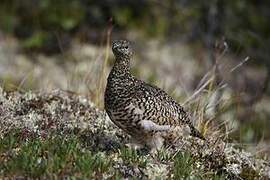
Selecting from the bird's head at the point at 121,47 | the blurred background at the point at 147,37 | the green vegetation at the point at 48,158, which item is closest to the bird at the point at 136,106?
the bird's head at the point at 121,47

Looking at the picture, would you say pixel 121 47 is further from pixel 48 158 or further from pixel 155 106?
pixel 48 158

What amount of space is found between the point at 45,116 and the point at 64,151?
126 cm

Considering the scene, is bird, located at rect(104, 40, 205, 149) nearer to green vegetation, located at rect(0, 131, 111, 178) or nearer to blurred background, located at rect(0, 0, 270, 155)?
green vegetation, located at rect(0, 131, 111, 178)

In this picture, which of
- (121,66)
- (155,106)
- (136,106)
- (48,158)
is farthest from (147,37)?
(48,158)

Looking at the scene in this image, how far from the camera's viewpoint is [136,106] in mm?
5105

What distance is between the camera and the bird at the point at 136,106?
509cm

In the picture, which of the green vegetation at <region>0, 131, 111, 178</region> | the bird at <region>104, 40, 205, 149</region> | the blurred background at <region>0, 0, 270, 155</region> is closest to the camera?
the green vegetation at <region>0, 131, 111, 178</region>

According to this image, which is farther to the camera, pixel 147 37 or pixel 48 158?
pixel 147 37

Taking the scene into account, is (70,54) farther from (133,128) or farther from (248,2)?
(133,128)

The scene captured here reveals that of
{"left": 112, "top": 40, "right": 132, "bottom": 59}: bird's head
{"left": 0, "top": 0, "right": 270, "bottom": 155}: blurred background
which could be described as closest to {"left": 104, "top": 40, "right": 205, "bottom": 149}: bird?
{"left": 112, "top": 40, "right": 132, "bottom": 59}: bird's head

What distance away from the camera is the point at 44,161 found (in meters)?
4.69

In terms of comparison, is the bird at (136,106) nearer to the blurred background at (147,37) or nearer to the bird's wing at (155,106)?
the bird's wing at (155,106)

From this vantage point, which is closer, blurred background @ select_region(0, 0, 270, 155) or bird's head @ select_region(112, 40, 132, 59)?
bird's head @ select_region(112, 40, 132, 59)

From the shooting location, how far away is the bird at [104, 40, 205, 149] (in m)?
5.09
